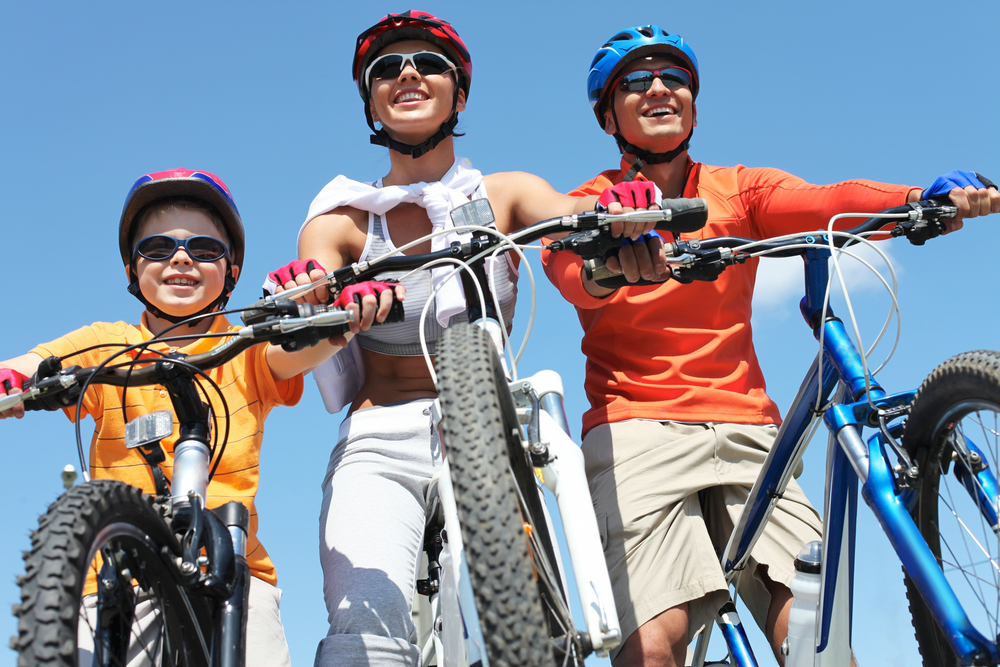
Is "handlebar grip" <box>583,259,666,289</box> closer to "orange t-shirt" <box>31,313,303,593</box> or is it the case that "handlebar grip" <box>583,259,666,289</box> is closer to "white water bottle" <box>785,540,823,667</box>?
"white water bottle" <box>785,540,823,667</box>

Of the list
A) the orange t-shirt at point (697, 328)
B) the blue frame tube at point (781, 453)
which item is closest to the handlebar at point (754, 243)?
the blue frame tube at point (781, 453)

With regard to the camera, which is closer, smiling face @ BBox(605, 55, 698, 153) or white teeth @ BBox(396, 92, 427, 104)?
white teeth @ BBox(396, 92, 427, 104)

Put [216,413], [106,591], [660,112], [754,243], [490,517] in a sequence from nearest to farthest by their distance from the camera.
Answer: [490,517] → [106,591] → [754,243] → [216,413] → [660,112]

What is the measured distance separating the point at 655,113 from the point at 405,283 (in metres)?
1.37

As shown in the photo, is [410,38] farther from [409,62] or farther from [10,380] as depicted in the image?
[10,380]

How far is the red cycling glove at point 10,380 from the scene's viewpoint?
251 centimetres

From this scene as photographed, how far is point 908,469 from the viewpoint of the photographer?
7.45 ft

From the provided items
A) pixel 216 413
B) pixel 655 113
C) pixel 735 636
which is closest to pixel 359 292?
pixel 216 413

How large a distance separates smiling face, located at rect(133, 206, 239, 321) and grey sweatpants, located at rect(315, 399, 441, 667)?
0.79m

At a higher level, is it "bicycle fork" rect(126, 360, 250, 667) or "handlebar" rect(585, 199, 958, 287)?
"handlebar" rect(585, 199, 958, 287)

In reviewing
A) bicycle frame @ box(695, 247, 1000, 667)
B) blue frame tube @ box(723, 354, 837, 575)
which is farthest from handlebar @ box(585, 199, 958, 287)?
blue frame tube @ box(723, 354, 837, 575)

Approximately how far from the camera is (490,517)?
5.95ft

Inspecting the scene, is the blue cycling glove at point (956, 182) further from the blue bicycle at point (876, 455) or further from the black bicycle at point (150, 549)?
the black bicycle at point (150, 549)

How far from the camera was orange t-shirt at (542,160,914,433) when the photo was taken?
3.33 meters
